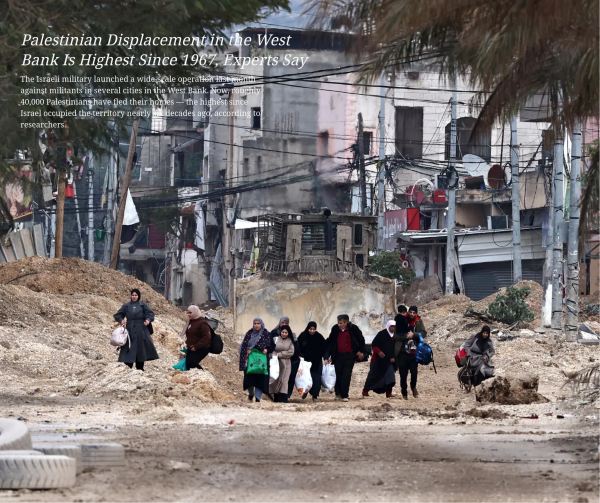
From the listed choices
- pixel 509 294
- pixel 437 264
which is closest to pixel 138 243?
pixel 437 264

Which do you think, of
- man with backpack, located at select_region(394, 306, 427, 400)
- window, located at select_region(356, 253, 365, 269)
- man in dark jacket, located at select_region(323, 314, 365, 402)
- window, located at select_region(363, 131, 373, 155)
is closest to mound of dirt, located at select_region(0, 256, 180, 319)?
window, located at select_region(356, 253, 365, 269)

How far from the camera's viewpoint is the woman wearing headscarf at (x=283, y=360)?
16.8 m

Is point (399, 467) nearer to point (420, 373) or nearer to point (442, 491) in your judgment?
point (442, 491)

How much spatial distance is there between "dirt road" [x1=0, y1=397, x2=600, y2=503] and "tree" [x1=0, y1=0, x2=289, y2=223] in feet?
11.5

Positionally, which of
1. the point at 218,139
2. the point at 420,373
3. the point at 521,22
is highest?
the point at 218,139

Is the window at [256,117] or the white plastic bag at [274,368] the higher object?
the window at [256,117]

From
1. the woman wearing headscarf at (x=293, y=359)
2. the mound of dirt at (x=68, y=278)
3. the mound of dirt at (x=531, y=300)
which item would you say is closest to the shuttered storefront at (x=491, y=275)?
the mound of dirt at (x=531, y=300)

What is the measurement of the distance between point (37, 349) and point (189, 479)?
1242 cm

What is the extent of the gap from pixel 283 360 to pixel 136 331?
2319mm

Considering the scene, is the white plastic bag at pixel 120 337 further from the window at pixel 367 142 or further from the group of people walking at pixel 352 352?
the window at pixel 367 142

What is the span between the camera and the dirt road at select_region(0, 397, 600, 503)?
299 inches

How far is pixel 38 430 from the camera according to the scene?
35.9 feet

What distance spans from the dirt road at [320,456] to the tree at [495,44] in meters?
3.11

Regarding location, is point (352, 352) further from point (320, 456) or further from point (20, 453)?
point (20, 453)
